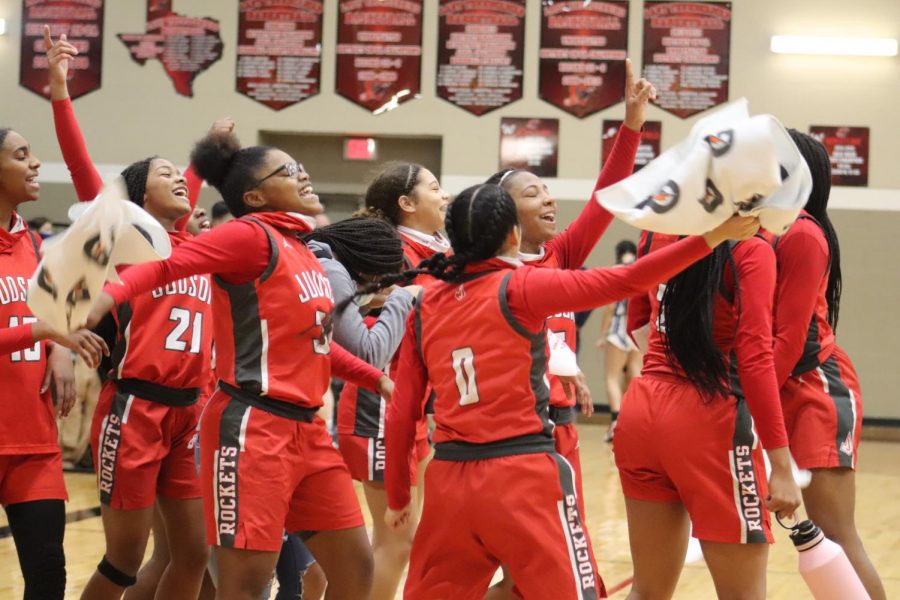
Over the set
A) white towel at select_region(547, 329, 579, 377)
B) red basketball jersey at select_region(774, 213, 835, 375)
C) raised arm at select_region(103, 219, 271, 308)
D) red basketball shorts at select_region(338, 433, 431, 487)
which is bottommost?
red basketball shorts at select_region(338, 433, 431, 487)

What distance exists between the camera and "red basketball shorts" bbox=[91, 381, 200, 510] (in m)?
3.44

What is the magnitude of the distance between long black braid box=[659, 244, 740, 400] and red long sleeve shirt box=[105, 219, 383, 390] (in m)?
1.12

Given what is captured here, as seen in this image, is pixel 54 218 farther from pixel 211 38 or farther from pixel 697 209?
pixel 697 209

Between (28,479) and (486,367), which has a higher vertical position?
(486,367)

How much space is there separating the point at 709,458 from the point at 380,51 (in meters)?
9.38

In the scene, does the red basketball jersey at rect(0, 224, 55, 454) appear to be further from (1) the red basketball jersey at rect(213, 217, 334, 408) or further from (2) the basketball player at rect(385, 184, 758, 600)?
(2) the basketball player at rect(385, 184, 758, 600)

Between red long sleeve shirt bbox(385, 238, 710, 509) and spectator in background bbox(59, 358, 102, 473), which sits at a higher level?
red long sleeve shirt bbox(385, 238, 710, 509)

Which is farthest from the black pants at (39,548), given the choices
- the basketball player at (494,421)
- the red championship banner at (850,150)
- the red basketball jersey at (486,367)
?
the red championship banner at (850,150)

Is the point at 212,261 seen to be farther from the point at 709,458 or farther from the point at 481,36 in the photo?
the point at 481,36

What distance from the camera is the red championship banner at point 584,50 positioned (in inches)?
459

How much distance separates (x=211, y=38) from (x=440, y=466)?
9967mm

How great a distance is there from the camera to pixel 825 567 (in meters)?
3.07

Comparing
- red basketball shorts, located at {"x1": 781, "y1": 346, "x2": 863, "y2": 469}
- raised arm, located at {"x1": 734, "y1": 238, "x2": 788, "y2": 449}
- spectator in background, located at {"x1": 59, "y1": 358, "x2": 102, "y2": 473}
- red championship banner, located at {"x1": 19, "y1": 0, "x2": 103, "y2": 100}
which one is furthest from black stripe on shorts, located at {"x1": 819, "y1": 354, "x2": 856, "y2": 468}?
red championship banner, located at {"x1": 19, "y1": 0, "x2": 103, "y2": 100}

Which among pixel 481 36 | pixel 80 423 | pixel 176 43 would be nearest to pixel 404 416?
pixel 80 423
